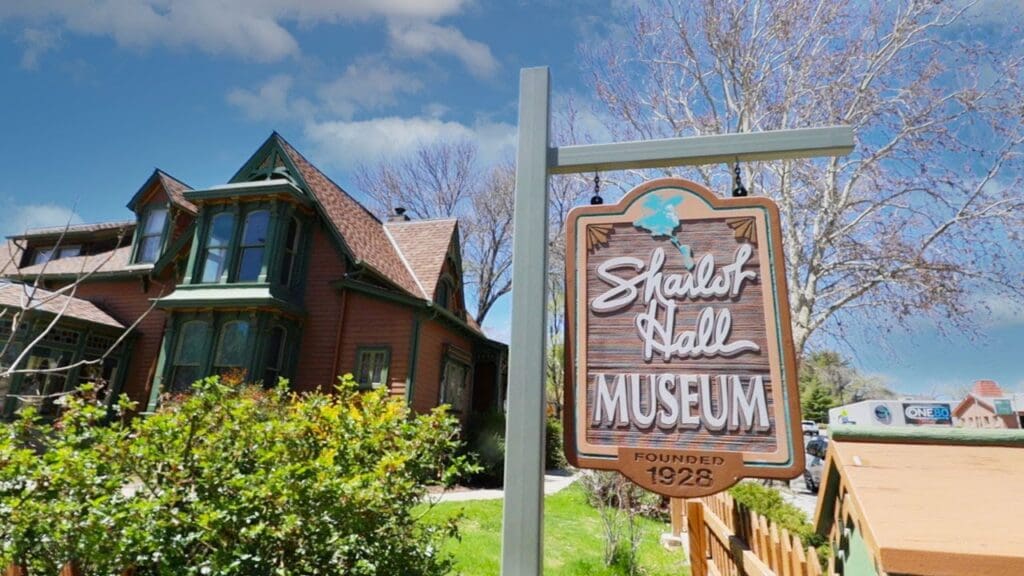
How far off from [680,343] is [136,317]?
18.3 meters

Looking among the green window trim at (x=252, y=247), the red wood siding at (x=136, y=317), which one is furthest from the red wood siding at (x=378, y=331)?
the red wood siding at (x=136, y=317)

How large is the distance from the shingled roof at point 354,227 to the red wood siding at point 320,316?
0.60 metres

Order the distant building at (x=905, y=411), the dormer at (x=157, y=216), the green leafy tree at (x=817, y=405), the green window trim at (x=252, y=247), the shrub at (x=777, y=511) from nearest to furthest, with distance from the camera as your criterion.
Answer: the shrub at (x=777, y=511)
the green window trim at (x=252, y=247)
the dormer at (x=157, y=216)
the distant building at (x=905, y=411)
the green leafy tree at (x=817, y=405)

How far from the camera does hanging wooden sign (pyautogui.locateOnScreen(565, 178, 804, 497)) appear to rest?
1874 mm

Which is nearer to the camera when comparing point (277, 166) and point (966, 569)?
point (966, 569)

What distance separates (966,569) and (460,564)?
5.03 metres

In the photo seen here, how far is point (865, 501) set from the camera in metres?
1.48

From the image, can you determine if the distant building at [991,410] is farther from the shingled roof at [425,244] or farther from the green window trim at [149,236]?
the green window trim at [149,236]

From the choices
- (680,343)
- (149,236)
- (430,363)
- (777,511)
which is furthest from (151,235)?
Result: (680,343)

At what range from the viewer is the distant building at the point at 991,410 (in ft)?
98.2

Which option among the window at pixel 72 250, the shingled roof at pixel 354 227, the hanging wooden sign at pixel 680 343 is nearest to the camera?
the hanging wooden sign at pixel 680 343

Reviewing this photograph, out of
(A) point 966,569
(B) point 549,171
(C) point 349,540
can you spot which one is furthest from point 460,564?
(A) point 966,569

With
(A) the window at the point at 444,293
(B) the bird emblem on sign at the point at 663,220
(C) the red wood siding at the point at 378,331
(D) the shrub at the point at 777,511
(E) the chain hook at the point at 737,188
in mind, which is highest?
(A) the window at the point at 444,293

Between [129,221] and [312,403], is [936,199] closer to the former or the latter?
[312,403]
